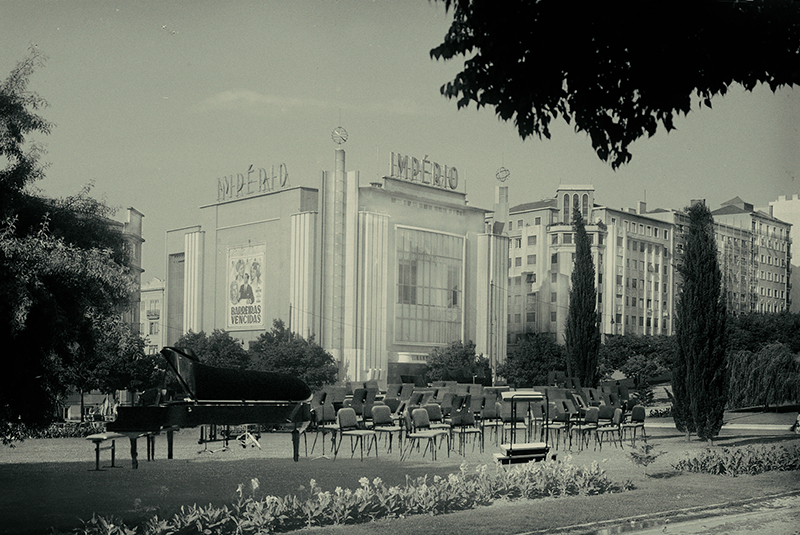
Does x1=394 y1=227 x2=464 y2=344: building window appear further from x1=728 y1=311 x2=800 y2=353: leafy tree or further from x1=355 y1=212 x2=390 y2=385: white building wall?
x1=728 y1=311 x2=800 y2=353: leafy tree

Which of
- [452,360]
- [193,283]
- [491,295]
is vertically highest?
[491,295]

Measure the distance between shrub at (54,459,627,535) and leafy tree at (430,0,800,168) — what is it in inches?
162

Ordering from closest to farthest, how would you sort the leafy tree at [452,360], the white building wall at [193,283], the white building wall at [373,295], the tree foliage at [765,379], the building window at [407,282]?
the tree foliage at [765,379] → the white building wall at [193,283] → the white building wall at [373,295] → the leafy tree at [452,360] → the building window at [407,282]

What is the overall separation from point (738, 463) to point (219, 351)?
64.8ft

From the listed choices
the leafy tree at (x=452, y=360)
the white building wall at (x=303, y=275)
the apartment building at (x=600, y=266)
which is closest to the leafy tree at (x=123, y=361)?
the white building wall at (x=303, y=275)

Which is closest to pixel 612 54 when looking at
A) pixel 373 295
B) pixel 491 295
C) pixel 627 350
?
pixel 627 350

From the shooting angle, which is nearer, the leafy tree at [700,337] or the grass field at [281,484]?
A: the grass field at [281,484]

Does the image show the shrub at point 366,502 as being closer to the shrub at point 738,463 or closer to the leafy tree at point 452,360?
the shrub at point 738,463

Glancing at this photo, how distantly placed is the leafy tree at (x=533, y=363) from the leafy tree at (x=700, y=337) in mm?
42441

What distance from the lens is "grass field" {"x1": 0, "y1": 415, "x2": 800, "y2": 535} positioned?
929 cm

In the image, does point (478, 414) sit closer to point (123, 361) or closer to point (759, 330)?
Answer: point (123, 361)

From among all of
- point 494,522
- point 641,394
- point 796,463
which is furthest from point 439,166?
point 494,522

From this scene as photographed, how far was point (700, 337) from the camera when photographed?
19578 millimetres

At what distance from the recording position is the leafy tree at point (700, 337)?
63.9ft
